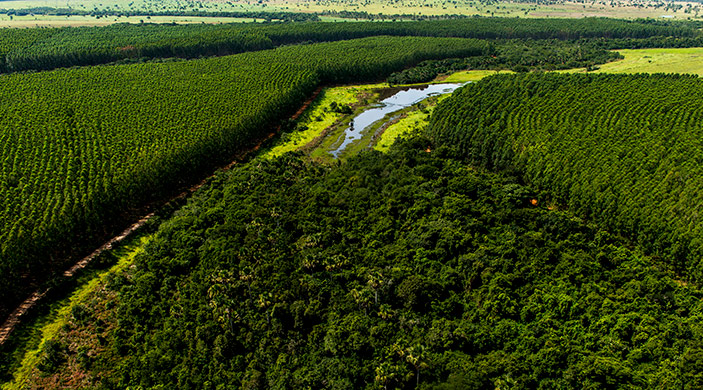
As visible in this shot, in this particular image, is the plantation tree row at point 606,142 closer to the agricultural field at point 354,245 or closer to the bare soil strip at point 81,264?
the agricultural field at point 354,245

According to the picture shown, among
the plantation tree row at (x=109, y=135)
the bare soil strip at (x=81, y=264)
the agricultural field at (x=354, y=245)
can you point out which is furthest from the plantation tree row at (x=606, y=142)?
the bare soil strip at (x=81, y=264)

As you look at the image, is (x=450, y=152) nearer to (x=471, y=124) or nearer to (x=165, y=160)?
(x=471, y=124)

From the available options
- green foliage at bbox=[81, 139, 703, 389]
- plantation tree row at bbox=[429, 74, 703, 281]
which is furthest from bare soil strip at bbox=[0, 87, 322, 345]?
plantation tree row at bbox=[429, 74, 703, 281]

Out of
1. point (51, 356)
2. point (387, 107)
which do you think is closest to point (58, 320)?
point (51, 356)

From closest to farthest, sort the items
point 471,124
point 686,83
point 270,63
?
point 471,124, point 686,83, point 270,63

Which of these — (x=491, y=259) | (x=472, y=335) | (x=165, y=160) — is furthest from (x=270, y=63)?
(x=472, y=335)
